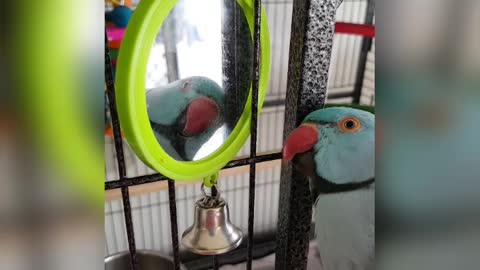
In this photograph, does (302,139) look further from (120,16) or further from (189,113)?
(120,16)

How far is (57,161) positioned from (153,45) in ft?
0.55

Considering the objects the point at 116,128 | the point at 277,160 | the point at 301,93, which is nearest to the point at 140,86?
the point at 116,128

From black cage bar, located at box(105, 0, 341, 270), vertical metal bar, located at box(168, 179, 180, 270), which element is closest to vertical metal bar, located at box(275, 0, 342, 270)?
black cage bar, located at box(105, 0, 341, 270)

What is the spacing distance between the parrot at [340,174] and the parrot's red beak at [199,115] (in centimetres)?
8

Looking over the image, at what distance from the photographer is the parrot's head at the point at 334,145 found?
1.04 ft

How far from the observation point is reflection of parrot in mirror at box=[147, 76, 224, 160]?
341 mm

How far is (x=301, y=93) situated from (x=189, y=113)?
103 mm

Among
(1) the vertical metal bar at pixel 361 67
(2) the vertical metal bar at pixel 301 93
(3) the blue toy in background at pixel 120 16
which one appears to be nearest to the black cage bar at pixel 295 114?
(2) the vertical metal bar at pixel 301 93

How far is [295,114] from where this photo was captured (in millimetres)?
367

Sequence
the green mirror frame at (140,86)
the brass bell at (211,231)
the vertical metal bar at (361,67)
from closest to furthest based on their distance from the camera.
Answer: the green mirror frame at (140,86), the brass bell at (211,231), the vertical metal bar at (361,67)

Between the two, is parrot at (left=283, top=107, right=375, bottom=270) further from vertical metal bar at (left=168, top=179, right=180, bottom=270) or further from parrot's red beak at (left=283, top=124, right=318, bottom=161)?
vertical metal bar at (left=168, top=179, right=180, bottom=270)

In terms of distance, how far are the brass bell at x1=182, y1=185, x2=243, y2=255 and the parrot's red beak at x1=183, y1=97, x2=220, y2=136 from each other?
0.23 feet

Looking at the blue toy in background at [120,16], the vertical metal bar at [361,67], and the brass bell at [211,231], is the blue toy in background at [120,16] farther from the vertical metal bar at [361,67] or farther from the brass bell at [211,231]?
the vertical metal bar at [361,67]

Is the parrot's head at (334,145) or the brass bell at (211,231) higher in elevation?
the parrot's head at (334,145)
